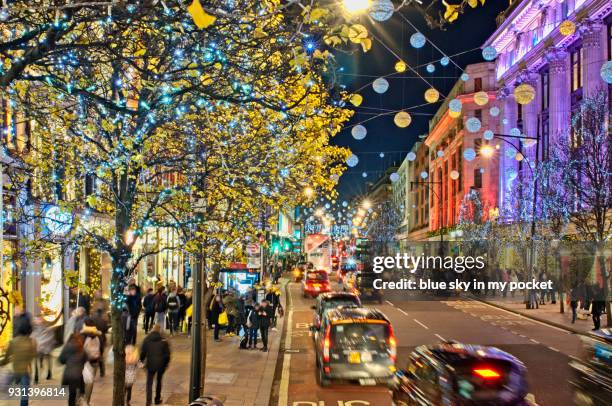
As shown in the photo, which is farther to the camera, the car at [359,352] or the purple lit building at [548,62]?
the purple lit building at [548,62]

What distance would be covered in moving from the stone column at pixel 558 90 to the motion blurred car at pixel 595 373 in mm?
35698

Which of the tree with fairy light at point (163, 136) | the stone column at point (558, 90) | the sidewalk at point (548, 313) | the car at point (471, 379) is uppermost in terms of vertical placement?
the stone column at point (558, 90)

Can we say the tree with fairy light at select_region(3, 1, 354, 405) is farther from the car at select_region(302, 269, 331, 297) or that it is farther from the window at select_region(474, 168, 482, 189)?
the window at select_region(474, 168, 482, 189)

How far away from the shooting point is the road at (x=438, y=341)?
1286cm

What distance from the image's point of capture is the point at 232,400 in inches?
476

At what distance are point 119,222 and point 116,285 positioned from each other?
1090 millimetres

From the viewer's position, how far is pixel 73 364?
1002 cm

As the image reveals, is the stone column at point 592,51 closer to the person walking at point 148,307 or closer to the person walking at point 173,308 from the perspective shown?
the person walking at point 173,308

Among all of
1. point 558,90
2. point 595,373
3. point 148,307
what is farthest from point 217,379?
point 558,90

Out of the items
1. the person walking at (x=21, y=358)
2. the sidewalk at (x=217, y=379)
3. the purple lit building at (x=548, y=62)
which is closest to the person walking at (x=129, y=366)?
the sidewalk at (x=217, y=379)

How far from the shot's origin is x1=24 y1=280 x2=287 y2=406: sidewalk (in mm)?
12047

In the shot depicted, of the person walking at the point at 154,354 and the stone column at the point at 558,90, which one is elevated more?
the stone column at the point at 558,90

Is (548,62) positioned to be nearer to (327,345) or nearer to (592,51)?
(592,51)

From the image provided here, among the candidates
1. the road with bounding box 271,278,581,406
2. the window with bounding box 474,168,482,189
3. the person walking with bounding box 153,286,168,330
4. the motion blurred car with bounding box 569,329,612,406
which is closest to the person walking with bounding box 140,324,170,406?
the road with bounding box 271,278,581,406
